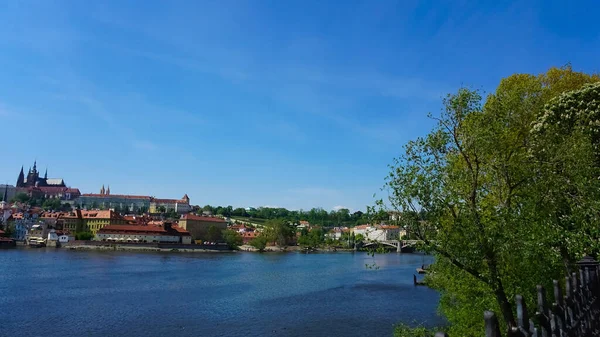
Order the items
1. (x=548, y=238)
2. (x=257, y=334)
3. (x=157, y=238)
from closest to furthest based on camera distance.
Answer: (x=548, y=238) < (x=257, y=334) < (x=157, y=238)

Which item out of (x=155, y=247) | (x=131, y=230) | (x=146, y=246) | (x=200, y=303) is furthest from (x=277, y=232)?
(x=200, y=303)

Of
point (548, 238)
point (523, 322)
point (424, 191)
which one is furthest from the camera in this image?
point (424, 191)

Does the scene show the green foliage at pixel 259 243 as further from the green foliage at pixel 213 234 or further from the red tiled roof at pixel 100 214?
the red tiled roof at pixel 100 214

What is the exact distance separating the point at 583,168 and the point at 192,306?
35514 mm

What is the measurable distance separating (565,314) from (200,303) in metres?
40.3

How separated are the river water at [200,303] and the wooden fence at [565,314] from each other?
62.1 feet

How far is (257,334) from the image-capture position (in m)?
31.3

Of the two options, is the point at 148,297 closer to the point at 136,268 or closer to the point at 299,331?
the point at 299,331

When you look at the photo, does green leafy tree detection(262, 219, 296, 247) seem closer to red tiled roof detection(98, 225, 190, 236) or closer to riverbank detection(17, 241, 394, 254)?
riverbank detection(17, 241, 394, 254)

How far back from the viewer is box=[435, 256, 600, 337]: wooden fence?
442cm

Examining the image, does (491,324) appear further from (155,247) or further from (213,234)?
(213,234)

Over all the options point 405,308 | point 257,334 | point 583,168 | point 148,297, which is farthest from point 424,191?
point 148,297

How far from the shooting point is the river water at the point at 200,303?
1282 inches

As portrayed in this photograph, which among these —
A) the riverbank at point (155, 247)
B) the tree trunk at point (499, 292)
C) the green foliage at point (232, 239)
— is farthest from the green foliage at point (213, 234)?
the tree trunk at point (499, 292)
